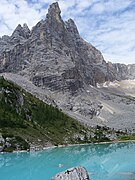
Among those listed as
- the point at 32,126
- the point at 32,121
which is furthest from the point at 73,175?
the point at 32,121

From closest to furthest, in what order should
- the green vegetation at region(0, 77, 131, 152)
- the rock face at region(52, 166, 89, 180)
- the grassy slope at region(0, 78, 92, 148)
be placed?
the rock face at region(52, 166, 89, 180), the green vegetation at region(0, 77, 131, 152), the grassy slope at region(0, 78, 92, 148)

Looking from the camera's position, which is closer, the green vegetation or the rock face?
the rock face

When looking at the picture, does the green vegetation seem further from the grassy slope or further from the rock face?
the rock face

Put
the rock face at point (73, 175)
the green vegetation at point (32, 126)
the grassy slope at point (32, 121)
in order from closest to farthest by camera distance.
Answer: the rock face at point (73, 175), the green vegetation at point (32, 126), the grassy slope at point (32, 121)

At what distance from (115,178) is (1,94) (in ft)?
368

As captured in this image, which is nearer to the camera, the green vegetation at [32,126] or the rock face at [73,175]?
the rock face at [73,175]

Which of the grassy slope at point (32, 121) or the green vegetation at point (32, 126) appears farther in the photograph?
the grassy slope at point (32, 121)

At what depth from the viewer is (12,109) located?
147875 mm

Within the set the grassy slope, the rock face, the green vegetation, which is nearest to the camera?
the rock face

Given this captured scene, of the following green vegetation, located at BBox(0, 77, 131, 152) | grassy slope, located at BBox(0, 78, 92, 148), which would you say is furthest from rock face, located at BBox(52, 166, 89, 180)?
grassy slope, located at BBox(0, 78, 92, 148)

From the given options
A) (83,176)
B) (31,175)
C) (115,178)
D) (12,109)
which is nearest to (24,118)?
(12,109)

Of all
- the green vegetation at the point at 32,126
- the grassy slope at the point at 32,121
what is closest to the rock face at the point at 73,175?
the green vegetation at the point at 32,126

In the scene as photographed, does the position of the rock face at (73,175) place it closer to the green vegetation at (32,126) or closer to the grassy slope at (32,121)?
the green vegetation at (32,126)

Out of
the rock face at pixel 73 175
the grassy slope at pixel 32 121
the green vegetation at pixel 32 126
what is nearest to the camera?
the rock face at pixel 73 175
